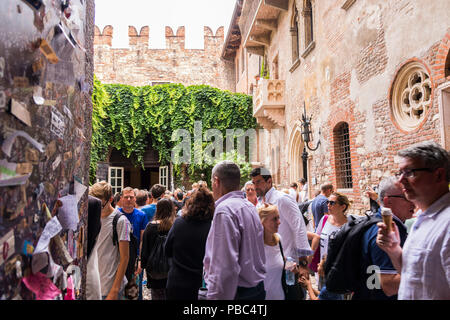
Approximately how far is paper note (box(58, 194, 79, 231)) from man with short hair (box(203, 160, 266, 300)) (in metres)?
0.84

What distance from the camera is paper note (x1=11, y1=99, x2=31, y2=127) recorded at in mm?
1029

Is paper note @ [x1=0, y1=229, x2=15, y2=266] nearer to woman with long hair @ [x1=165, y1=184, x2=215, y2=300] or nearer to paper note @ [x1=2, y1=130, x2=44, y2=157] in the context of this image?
paper note @ [x1=2, y1=130, x2=44, y2=157]

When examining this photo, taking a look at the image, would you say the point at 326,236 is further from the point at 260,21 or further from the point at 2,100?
the point at 260,21

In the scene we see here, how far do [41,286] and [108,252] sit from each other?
209cm

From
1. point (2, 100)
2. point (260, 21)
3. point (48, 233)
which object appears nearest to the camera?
point (2, 100)

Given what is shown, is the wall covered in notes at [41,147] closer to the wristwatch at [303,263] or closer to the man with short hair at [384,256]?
the man with short hair at [384,256]

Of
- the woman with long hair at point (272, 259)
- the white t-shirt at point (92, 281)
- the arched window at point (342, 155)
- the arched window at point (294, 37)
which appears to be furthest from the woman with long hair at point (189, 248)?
the arched window at point (294, 37)

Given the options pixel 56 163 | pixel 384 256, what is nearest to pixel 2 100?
pixel 56 163

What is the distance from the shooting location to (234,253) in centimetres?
204

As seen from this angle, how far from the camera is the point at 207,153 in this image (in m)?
16.1
